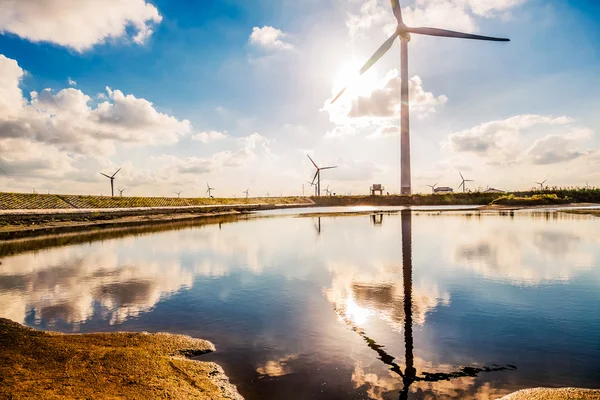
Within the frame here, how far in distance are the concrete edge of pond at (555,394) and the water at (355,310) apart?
A: 471 millimetres

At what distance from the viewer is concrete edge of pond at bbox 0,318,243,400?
7.86 m

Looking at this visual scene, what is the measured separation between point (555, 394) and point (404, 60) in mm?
124350

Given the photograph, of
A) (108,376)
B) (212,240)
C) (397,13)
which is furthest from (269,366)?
(397,13)

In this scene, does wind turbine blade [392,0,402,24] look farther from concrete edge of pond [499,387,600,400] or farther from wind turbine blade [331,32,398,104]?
concrete edge of pond [499,387,600,400]

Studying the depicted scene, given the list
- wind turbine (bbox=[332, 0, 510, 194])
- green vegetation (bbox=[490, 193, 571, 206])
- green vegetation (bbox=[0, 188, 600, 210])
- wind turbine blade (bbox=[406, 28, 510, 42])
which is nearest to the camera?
green vegetation (bbox=[0, 188, 600, 210])

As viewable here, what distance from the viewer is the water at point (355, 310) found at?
9.50m

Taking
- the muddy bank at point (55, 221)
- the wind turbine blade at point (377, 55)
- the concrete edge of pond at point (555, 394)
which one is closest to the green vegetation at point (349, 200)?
the muddy bank at point (55, 221)

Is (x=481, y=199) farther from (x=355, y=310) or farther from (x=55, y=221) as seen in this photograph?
(x=355, y=310)

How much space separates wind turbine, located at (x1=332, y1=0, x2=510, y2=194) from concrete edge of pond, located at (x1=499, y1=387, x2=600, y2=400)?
93606mm

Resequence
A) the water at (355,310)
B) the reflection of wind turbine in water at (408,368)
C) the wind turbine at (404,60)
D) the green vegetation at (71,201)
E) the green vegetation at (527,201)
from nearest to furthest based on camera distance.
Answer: the reflection of wind turbine in water at (408,368) → the water at (355,310) → the green vegetation at (71,201) → the wind turbine at (404,60) → the green vegetation at (527,201)

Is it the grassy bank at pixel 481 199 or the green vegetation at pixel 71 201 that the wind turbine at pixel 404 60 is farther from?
the green vegetation at pixel 71 201

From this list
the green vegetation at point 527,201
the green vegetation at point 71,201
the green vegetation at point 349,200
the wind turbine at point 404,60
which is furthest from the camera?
the green vegetation at point 527,201

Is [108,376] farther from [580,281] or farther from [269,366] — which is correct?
[580,281]

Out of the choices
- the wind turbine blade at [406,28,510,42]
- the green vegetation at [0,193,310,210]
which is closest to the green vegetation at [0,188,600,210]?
the green vegetation at [0,193,310,210]
